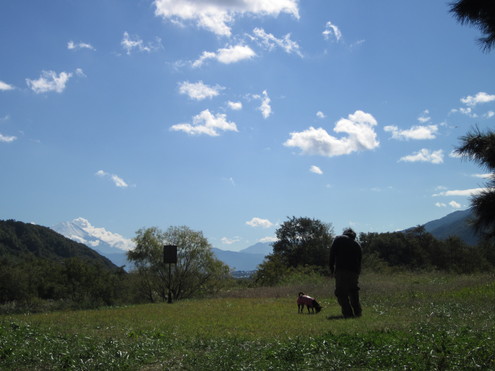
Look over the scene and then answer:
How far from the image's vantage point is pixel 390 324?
10.3 meters

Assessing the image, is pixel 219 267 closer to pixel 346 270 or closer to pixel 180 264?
pixel 180 264

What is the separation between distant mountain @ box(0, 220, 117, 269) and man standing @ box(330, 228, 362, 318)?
Answer: 343 feet

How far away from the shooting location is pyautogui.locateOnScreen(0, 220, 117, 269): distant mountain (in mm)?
114375

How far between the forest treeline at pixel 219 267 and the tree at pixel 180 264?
90 mm

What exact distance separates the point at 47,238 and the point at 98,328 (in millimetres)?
130784

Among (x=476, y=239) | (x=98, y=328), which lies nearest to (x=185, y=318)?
(x=98, y=328)

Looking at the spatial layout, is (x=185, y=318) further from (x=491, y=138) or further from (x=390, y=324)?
(x=491, y=138)

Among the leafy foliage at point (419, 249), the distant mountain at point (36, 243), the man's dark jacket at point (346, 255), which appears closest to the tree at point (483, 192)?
the man's dark jacket at point (346, 255)

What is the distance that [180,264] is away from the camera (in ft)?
128

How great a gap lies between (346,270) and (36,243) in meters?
125

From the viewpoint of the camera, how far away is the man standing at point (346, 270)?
12922mm

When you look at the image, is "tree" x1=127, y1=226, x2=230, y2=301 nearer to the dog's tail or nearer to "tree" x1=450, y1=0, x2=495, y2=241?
the dog's tail

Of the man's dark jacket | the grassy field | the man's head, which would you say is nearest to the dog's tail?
the grassy field

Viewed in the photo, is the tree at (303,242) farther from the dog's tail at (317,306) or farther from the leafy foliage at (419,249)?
the dog's tail at (317,306)
